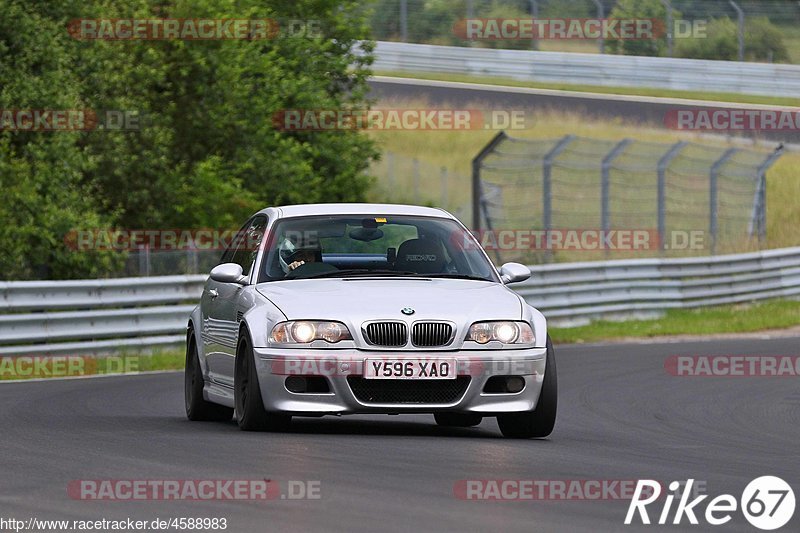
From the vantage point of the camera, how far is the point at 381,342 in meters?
10.2

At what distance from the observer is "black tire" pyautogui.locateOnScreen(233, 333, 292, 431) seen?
1034 cm

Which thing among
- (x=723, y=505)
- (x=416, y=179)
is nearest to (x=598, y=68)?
(x=416, y=179)

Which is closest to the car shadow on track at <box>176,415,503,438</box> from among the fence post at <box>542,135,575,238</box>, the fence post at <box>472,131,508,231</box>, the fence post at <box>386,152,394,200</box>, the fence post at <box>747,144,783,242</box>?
the fence post at <box>472,131,508,231</box>

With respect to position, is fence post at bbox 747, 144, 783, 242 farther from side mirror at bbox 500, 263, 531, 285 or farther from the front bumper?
the front bumper

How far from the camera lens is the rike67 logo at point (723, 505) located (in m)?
7.17

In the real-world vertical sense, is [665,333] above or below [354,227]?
below

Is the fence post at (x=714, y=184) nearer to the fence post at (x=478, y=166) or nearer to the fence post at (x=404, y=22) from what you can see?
the fence post at (x=478, y=166)

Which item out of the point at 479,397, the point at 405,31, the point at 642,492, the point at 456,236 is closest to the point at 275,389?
the point at 479,397

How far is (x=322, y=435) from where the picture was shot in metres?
10.3

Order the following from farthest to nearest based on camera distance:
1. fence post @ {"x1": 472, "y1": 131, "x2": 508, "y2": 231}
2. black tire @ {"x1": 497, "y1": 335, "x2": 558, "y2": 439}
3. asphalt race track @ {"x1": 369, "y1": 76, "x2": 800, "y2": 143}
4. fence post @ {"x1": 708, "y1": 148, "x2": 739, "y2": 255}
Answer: asphalt race track @ {"x1": 369, "y1": 76, "x2": 800, "y2": 143}
fence post @ {"x1": 708, "y1": 148, "x2": 739, "y2": 255}
fence post @ {"x1": 472, "y1": 131, "x2": 508, "y2": 231}
black tire @ {"x1": 497, "y1": 335, "x2": 558, "y2": 439}

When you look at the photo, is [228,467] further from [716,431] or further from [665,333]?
[665,333]

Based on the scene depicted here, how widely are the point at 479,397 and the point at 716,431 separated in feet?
7.59

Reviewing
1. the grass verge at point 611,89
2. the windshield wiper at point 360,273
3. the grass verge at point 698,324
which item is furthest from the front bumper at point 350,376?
the grass verge at point 611,89

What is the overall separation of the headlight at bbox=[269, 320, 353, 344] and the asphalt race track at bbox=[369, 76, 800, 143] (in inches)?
1472
